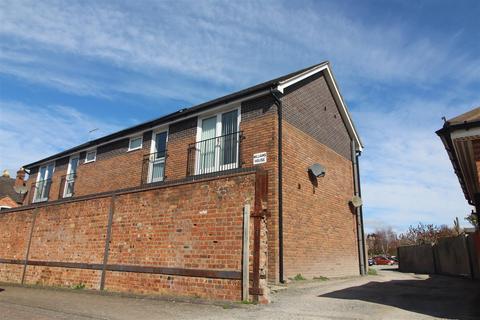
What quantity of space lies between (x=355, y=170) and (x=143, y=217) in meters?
11.2

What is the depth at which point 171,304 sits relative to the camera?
759 centimetres

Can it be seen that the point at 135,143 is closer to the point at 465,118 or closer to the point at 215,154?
the point at 215,154

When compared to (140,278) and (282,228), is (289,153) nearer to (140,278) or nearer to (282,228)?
(282,228)

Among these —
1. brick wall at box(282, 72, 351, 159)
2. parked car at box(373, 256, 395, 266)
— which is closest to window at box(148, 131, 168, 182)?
brick wall at box(282, 72, 351, 159)

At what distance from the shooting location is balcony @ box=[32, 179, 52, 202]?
21281mm

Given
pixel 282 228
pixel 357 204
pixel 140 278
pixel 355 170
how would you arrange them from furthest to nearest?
pixel 355 170 → pixel 357 204 → pixel 282 228 → pixel 140 278

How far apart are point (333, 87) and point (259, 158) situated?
6569 millimetres

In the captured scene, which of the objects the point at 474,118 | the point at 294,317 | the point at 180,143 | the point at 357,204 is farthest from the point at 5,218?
the point at 474,118

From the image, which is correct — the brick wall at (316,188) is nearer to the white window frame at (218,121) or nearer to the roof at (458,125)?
the white window frame at (218,121)

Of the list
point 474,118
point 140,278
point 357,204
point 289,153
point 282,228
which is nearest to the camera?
point 474,118

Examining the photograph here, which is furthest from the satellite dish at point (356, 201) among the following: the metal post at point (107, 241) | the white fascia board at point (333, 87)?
the metal post at point (107, 241)

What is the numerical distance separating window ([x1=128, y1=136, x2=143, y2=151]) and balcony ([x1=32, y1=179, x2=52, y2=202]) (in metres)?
7.42

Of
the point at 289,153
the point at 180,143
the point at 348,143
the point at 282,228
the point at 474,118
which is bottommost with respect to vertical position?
the point at 282,228

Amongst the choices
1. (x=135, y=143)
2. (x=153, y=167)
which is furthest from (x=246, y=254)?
(x=135, y=143)
